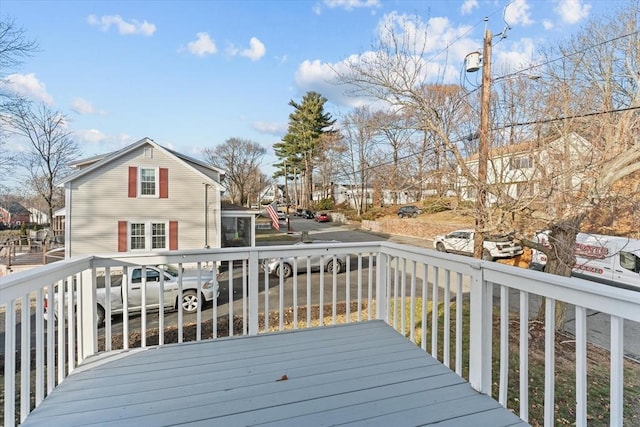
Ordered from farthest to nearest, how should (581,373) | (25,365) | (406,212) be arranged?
(406,212) → (25,365) → (581,373)

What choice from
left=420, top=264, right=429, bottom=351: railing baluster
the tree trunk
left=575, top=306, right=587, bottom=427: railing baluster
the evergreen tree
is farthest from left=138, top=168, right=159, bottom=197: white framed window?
the evergreen tree

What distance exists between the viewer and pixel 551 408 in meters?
1.48

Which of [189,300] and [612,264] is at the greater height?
[612,264]

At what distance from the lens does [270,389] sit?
6.12 feet

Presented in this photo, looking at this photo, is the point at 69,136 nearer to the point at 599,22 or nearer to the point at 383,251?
the point at 383,251

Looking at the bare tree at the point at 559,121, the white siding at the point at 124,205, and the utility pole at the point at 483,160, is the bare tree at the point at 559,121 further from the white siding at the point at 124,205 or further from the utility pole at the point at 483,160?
the white siding at the point at 124,205

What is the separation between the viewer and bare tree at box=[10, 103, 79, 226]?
60.8 feet

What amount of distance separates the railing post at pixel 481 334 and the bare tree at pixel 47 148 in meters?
23.1

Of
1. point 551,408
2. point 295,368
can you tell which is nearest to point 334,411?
point 295,368

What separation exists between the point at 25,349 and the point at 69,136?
2352 centimetres

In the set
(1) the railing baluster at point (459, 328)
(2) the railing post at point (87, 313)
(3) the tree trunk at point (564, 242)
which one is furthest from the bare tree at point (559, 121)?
(2) the railing post at point (87, 313)

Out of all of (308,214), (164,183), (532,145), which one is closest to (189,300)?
(164,183)

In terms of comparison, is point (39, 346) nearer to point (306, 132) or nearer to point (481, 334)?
point (481, 334)

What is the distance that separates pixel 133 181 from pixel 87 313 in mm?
10464
